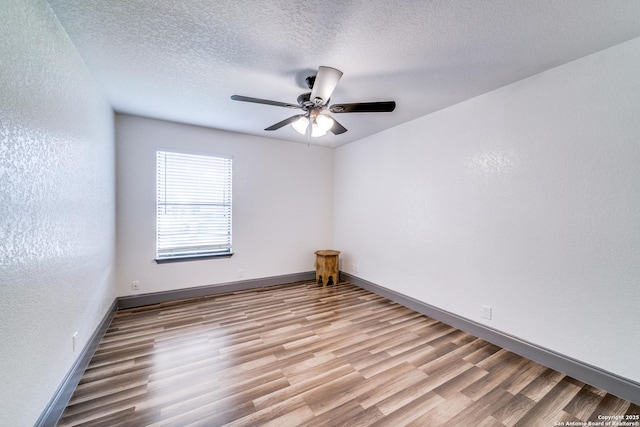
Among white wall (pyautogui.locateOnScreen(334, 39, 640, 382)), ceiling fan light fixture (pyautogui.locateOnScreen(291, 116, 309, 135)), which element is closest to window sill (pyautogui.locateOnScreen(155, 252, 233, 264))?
ceiling fan light fixture (pyautogui.locateOnScreen(291, 116, 309, 135))

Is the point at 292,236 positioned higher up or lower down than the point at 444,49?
lower down

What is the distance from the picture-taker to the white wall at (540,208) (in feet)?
5.75

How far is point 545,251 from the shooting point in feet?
6.95

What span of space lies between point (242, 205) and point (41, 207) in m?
2.60

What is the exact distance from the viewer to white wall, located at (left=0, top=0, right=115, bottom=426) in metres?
1.14

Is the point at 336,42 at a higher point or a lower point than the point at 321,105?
higher

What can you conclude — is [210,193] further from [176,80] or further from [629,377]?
[629,377]

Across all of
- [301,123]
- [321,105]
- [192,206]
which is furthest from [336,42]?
[192,206]

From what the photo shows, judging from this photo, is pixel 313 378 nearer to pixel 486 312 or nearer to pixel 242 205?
pixel 486 312

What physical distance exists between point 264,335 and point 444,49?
3021 mm

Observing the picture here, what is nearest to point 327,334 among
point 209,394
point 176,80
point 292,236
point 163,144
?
point 209,394

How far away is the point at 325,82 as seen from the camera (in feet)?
6.06

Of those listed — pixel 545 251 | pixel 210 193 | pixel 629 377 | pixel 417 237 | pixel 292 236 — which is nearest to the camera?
pixel 629 377

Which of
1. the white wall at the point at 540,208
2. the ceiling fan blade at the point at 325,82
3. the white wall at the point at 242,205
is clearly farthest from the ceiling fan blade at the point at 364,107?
the white wall at the point at 242,205
